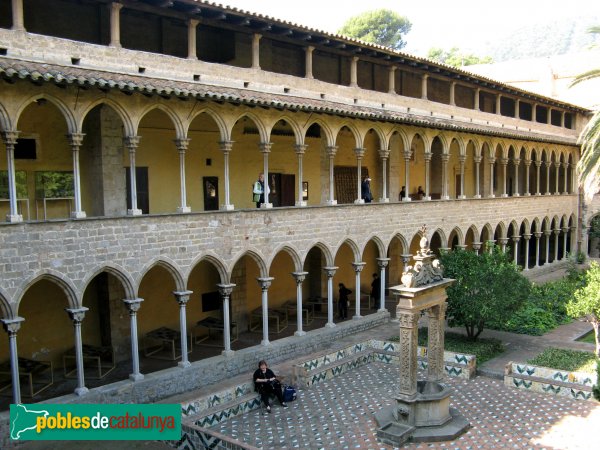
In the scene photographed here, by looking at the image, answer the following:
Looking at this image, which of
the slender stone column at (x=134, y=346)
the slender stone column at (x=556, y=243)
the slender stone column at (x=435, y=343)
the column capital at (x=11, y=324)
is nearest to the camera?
the column capital at (x=11, y=324)

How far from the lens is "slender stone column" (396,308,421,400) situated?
12.8 metres

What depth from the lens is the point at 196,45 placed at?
18828 mm

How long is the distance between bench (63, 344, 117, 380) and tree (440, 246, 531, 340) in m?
10.5

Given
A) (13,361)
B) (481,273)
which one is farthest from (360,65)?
(13,361)

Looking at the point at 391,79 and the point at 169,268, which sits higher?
the point at 391,79

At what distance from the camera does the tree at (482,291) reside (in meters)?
18.5

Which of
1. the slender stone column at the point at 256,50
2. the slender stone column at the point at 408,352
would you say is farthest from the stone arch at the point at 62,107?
the slender stone column at the point at 408,352

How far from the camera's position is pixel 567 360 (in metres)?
17.6

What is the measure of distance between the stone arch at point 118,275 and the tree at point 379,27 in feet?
167

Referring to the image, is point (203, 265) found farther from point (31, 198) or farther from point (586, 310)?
point (586, 310)

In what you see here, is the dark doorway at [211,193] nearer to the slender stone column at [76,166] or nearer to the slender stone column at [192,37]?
the slender stone column at [192,37]

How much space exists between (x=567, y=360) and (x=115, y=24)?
15679 millimetres

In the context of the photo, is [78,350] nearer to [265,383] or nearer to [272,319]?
[265,383]

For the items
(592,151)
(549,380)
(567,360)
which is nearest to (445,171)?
(592,151)
